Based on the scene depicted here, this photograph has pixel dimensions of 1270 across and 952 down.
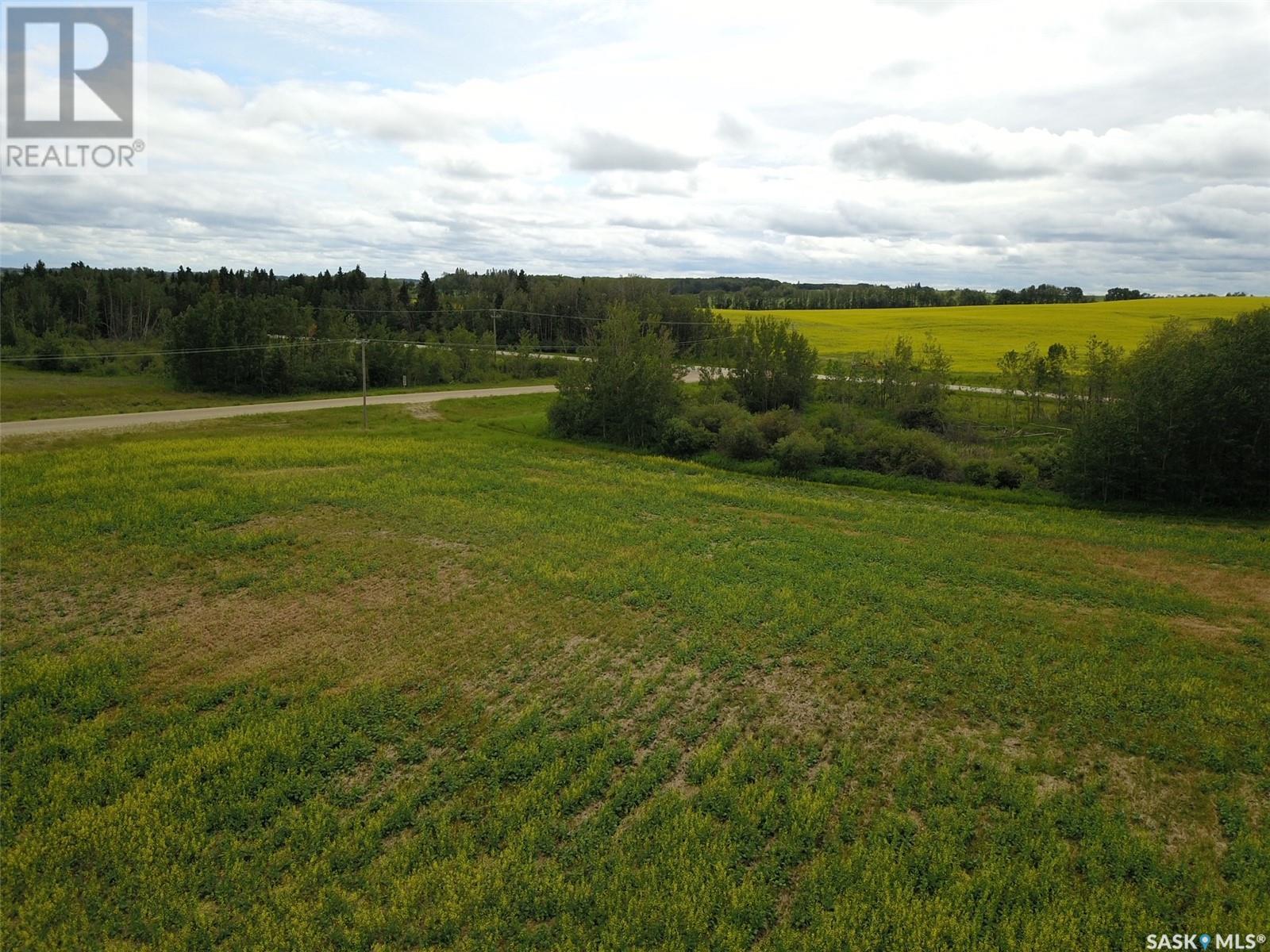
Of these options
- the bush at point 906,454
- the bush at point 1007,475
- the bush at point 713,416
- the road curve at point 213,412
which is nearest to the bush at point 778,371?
the bush at point 713,416

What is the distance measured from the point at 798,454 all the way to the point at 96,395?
1522 inches

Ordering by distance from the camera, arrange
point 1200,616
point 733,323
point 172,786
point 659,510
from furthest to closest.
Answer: point 733,323 → point 659,510 → point 1200,616 → point 172,786

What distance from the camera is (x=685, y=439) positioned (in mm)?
38469

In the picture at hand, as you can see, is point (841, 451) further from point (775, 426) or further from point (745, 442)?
point (745, 442)

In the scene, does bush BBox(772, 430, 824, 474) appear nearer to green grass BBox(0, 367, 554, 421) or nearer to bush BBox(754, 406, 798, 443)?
bush BBox(754, 406, 798, 443)

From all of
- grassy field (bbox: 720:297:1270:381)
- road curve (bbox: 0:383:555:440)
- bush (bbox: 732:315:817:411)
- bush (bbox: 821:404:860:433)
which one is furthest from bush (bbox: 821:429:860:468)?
road curve (bbox: 0:383:555:440)

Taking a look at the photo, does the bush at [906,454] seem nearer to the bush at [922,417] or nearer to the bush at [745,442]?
the bush at [745,442]

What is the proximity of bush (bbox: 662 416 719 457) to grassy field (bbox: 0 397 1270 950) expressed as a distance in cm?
Answer: 1723

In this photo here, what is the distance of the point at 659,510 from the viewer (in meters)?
24.5

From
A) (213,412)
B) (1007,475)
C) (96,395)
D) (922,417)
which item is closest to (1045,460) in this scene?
(1007,475)

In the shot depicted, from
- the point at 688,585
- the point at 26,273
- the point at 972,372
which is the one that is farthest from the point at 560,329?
the point at 688,585

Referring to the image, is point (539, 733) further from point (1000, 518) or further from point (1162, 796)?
point (1000, 518)

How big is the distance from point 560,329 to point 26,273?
6342 centimetres

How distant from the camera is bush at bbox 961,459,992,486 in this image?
3061 cm
